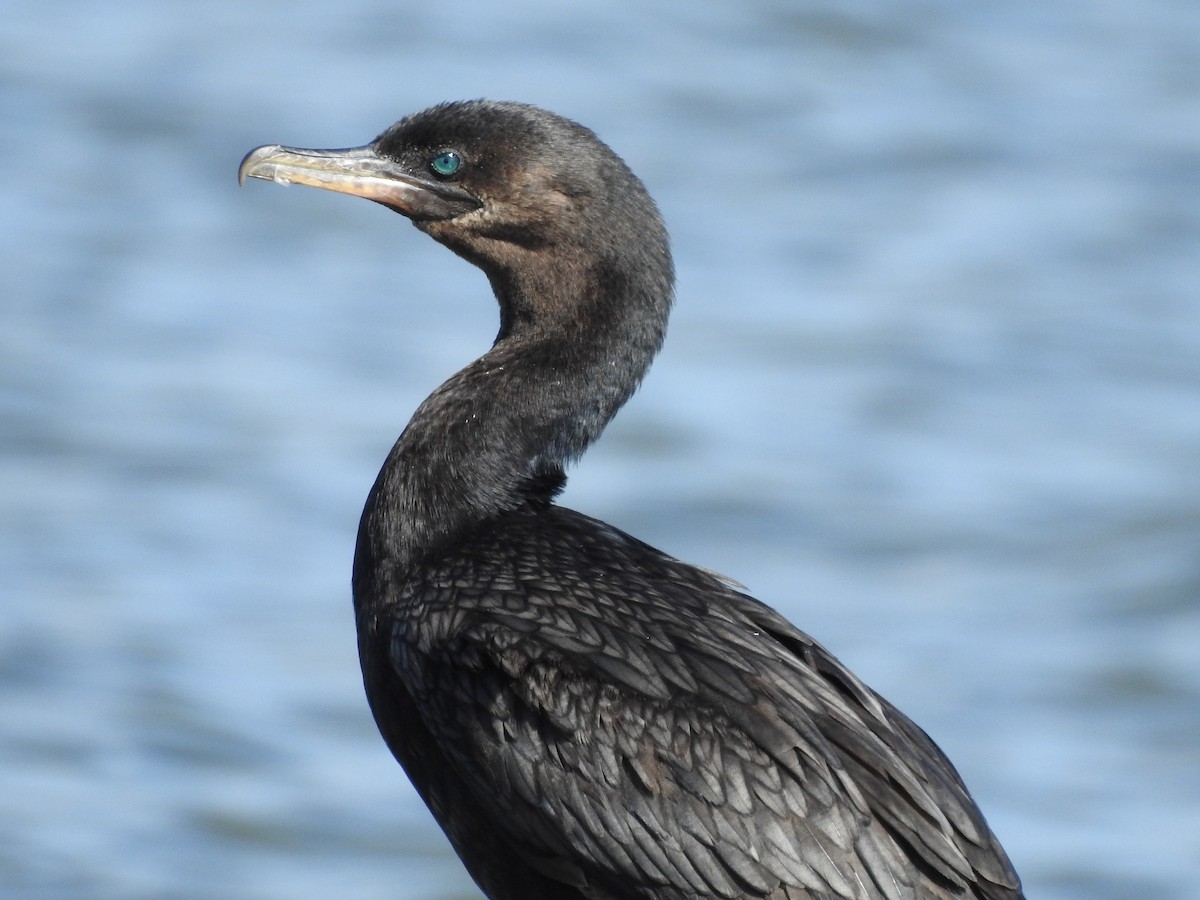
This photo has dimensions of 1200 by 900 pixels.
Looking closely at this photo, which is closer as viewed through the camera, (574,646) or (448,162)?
(574,646)

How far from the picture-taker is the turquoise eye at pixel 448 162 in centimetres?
695

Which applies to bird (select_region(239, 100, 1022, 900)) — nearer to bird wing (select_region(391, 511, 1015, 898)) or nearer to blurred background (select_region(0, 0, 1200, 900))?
bird wing (select_region(391, 511, 1015, 898))

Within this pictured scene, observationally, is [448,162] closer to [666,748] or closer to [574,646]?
[574,646]

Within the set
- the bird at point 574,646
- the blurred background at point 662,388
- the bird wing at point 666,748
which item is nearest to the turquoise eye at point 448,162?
the bird at point 574,646

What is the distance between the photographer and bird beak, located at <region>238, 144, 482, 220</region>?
Answer: 275 inches

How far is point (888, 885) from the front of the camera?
233 inches

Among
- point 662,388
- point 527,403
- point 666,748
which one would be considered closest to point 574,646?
point 666,748

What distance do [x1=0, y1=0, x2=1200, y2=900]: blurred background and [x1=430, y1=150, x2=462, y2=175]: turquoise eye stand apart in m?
6.31

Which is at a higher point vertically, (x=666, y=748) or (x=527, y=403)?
(x=527, y=403)

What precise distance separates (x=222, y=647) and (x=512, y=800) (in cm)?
776

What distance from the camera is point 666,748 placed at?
20.2 feet

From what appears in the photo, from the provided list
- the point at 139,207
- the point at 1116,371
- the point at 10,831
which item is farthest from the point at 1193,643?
the point at 139,207

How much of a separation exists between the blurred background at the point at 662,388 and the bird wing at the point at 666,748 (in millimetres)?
6170

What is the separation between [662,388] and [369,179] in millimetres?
8755
